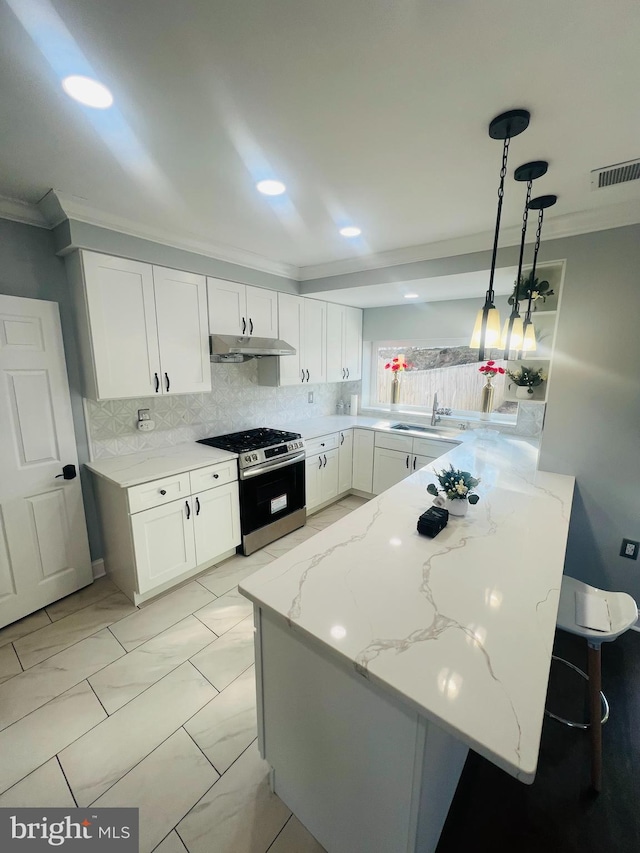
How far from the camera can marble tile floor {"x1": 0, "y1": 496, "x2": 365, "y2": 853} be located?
52.0 inches

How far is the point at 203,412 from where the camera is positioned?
3199mm

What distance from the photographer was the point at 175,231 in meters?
2.46

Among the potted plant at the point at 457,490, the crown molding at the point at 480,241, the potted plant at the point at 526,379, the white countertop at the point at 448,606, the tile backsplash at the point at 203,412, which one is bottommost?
the white countertop at the point at 448,606

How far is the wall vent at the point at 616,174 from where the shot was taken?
61.4 inches

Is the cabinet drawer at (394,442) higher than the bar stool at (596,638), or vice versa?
the cabinet drawer at (394,442)

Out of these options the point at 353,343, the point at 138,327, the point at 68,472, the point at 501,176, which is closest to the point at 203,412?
the point at 138,327

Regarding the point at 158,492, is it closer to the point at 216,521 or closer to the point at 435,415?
the point at 216,521

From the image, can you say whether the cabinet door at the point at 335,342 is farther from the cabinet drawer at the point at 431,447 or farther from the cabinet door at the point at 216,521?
the cabinet door at the point at 216,521

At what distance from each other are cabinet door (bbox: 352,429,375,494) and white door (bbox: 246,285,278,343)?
1.57 meters

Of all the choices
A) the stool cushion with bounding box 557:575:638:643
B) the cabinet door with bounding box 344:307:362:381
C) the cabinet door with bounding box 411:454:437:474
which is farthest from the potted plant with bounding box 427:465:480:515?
the cabinet door with bounding box 344:307:362:381

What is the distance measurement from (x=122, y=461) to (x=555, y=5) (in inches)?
119

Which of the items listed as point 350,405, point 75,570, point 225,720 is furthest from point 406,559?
point 350,405

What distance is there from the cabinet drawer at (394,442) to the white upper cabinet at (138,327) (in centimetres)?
209

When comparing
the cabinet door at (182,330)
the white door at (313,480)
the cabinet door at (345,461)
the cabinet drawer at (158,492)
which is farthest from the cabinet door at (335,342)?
the cabinet drawer at (158,492)
